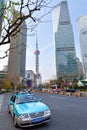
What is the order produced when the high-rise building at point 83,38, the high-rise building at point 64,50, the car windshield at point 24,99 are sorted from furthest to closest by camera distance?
1. the high-rise building at point 83,38
2. the high-rise building at point 64,50
3. the car windshield at point 24,99

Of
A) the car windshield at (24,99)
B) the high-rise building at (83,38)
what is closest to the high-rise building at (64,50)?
the high-rise building at (83,38)

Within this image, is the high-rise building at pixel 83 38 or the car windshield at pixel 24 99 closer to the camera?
the car windshield at pixel 24 99

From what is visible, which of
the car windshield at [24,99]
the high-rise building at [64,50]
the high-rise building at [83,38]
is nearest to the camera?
the car windshield at [24,99]

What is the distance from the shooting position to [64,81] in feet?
238

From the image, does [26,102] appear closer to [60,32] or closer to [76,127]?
[76,127]

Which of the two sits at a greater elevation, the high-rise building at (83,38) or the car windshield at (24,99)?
the high-rise building at (83,38)

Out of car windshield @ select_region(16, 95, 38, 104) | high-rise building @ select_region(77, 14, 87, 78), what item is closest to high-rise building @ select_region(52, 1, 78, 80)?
high-rise building @ select_region(77, 14, 87, 78)

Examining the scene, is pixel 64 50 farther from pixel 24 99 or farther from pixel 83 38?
pixel 24 99

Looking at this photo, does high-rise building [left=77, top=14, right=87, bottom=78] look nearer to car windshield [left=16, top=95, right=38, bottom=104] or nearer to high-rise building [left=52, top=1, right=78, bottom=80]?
high-rise building [left=52, top=1, right=78, bottom=80]

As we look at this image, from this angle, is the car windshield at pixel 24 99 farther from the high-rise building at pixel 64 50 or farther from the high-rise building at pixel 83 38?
the high-rise building at pixel 83 38

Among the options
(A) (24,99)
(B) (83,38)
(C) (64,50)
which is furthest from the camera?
(B) (83,38)

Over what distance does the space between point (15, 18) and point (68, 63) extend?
92366mm

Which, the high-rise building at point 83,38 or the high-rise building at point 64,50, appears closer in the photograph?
the high-rise building at point 64,50

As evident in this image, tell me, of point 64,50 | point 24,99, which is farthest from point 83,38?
point 24,99
